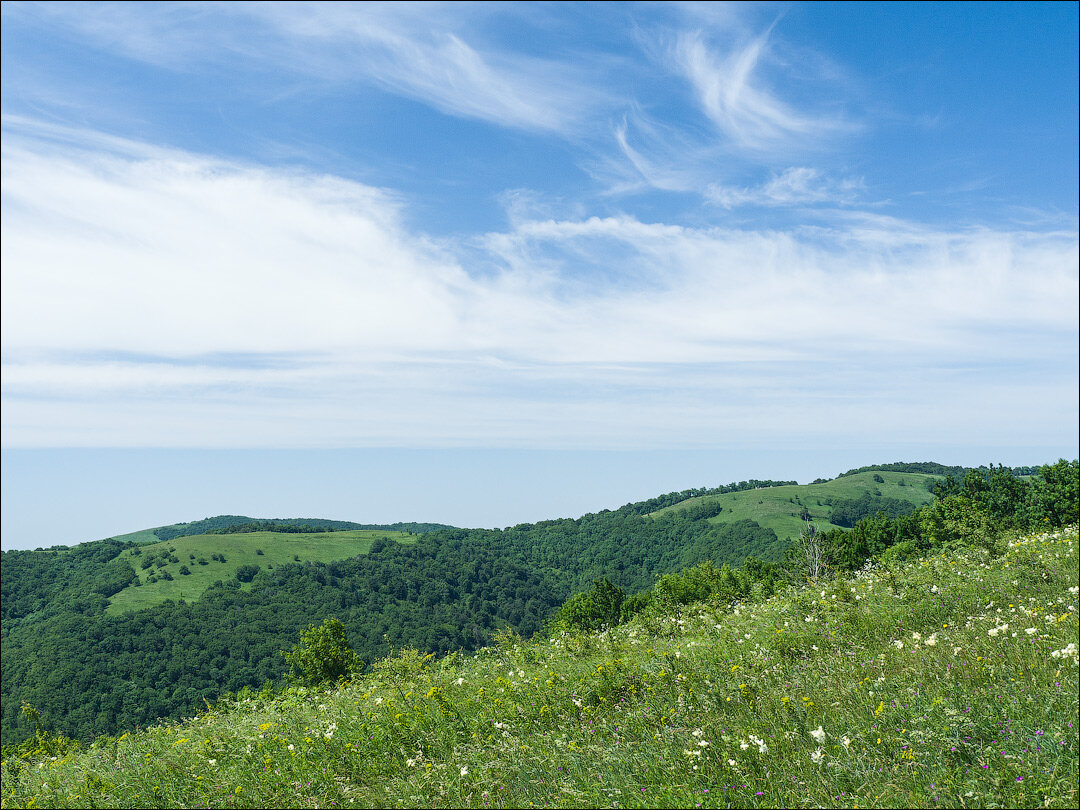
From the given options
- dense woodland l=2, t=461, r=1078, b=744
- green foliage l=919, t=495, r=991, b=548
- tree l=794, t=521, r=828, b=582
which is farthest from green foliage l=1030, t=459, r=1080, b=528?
tree l=794, t=521, r=828, b=582

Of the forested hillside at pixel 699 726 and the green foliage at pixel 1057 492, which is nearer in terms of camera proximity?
the forested hillside at pixel 699 726

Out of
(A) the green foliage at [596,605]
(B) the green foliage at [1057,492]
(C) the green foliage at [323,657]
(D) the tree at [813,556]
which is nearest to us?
(D) the tree at [813,556]

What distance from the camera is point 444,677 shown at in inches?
361

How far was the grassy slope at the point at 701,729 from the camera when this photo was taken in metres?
4.38

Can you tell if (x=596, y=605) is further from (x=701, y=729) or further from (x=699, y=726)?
(x=701, y=729)

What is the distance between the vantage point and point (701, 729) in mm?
5355

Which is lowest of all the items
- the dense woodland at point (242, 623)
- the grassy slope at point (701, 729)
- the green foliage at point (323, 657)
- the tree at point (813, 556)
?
the dense woodland at point (242, 623)

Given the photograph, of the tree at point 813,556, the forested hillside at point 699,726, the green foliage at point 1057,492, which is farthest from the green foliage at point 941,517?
the forested hillside at point 699,726

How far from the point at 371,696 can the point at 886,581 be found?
928cm

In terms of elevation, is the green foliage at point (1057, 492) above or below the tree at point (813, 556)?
above

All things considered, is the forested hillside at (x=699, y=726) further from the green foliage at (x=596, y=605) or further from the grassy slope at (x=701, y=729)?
the green foliage at (x=596, y=605)

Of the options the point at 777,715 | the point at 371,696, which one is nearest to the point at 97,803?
the point at 371,696

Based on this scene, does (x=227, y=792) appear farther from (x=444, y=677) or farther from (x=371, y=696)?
(x=444, y=677)

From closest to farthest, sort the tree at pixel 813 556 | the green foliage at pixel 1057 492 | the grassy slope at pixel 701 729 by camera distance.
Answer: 1. the grassy slope at pixel 701 729
2. the tree at pixel 813 556
3. the green foliage at pixel 1057 492
